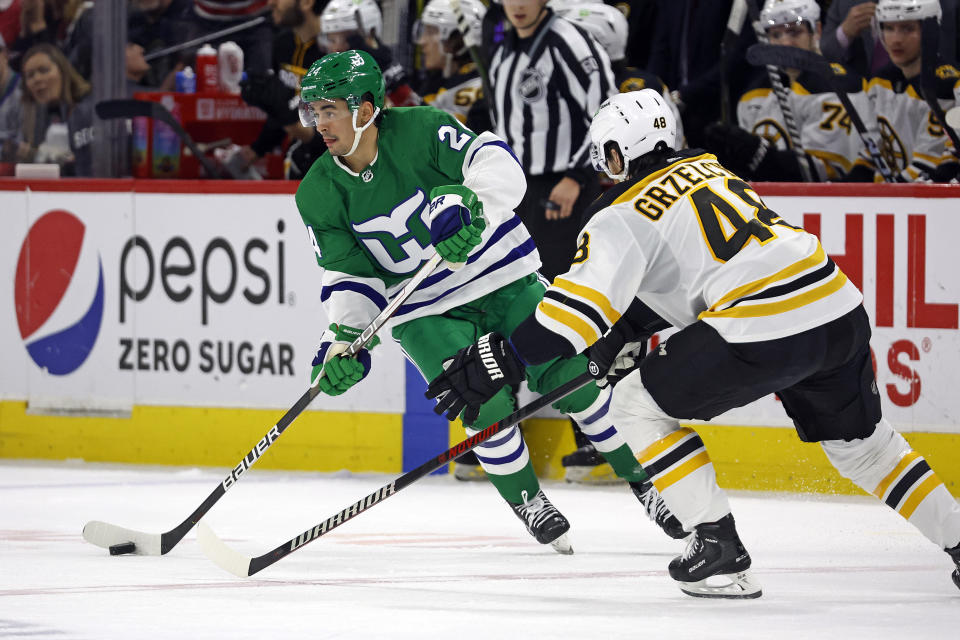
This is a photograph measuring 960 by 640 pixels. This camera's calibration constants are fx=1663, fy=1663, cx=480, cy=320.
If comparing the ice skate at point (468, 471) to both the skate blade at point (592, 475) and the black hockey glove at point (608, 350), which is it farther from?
the black hockey glove at point (608, 350)

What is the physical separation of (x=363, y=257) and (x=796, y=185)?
1.64m

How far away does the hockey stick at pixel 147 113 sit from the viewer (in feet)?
20.8

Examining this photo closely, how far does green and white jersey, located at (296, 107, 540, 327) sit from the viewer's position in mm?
4316

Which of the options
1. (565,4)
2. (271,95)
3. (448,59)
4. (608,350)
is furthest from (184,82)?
(608,350)

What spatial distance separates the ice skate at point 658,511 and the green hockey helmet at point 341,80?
1246 mm

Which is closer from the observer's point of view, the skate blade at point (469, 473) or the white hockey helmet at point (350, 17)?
the skate blade at point (469, 473)

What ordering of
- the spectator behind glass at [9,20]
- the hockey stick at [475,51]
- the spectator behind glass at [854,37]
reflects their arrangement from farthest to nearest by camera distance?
the spectator behind glass at [9,20], the hockey stick at [475,51], the spectator behind glass at [854,37]

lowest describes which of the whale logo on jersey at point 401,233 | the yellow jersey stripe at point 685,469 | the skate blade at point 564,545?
the skate blade at point 564,545

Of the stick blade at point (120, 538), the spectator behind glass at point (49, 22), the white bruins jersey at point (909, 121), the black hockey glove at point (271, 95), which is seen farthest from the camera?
the spectator behind glass at point (49, 22)

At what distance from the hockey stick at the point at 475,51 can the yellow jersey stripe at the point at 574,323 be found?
8.76ft

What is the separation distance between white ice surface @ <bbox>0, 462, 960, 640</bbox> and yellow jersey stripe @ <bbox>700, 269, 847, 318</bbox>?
604mm

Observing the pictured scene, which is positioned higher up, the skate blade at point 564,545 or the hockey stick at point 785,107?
the hockey stick at point 785,107

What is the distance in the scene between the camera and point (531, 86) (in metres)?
5.66

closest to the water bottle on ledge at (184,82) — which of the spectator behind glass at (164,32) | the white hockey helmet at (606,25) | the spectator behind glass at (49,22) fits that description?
the spectator behind glass at (164,32)
